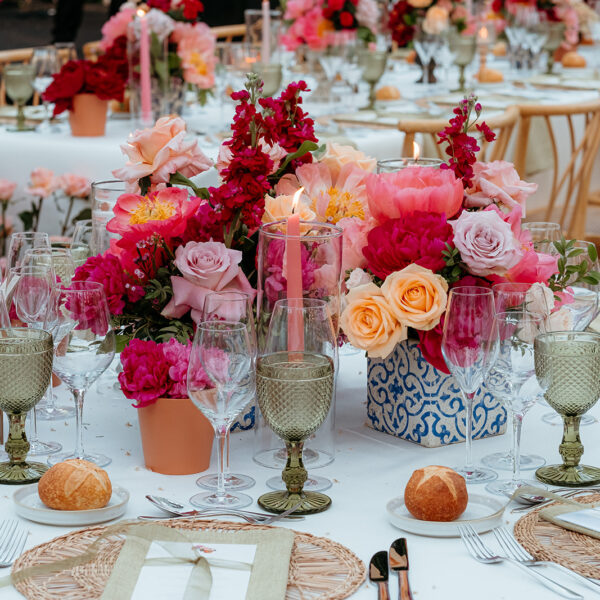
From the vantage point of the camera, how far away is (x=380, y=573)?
0.95m

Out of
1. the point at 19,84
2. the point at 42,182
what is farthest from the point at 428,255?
the point at 19,84

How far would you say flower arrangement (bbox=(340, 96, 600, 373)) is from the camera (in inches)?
46.6

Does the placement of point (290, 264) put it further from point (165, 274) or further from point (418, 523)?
point (418, 523)

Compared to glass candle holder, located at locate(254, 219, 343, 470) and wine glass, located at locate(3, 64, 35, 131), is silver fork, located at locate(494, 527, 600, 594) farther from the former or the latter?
wine glass, located at locate(3, 64, 35, 131)

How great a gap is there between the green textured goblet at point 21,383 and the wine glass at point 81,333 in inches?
0.7

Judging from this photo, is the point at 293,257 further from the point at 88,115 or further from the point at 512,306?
the point at 88,115

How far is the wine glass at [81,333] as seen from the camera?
3.76 feet

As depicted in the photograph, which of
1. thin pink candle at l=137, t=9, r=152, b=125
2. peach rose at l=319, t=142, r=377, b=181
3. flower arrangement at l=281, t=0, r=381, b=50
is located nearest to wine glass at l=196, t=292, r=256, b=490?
peach rose at l=319, t=142, r=377, b=181

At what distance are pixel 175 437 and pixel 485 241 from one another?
1.31 ft

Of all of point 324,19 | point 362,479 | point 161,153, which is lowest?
point 362,479

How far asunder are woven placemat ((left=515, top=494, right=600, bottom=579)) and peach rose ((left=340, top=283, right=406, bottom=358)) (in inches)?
9.9

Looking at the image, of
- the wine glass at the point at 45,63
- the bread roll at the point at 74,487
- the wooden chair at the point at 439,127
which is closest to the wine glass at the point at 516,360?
the bread roll at the point at 74,487

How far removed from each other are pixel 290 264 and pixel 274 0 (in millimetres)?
9030

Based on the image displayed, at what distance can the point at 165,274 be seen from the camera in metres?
1.24
